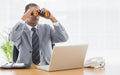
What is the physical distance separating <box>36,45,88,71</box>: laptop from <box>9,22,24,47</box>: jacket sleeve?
65cm

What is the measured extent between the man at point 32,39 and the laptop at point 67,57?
0.58 metres

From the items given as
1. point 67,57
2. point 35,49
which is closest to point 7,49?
point 35,49

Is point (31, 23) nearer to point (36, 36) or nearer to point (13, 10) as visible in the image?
point (36, 36)

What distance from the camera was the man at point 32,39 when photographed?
2.72m

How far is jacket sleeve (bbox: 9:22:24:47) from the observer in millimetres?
2701

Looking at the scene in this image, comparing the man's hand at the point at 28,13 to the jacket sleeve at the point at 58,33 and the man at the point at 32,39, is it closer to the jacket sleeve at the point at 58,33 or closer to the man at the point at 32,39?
the man at the point at 32,39

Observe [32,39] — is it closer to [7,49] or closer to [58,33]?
[58,33]

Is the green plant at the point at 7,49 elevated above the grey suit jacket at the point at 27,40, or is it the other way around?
the grey suit jacket at the point at 27,40

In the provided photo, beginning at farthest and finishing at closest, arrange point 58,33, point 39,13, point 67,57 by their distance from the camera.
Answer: point 58,33 < point 39,13 < point 67,57

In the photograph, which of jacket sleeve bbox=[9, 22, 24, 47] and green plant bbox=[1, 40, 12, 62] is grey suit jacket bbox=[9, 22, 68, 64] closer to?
jacket sleeve bbox=[9, 22, 24, 47]

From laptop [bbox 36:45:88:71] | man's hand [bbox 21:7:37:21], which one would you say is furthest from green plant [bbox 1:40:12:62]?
laptop [bbox 36:45:88:71]

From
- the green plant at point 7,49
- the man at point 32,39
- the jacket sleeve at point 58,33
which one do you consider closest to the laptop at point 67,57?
the man at point 32,39

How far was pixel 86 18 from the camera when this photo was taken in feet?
13.1

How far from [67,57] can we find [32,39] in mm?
778
